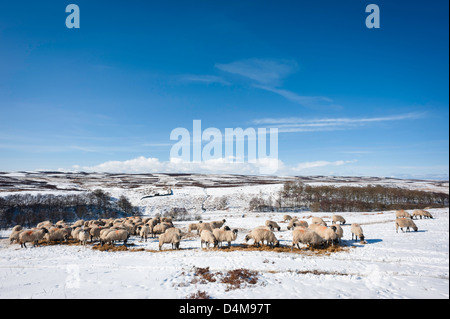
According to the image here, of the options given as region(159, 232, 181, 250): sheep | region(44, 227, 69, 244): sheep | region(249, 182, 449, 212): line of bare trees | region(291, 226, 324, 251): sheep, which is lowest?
region(249, 182, 449, 212): line of bare trees

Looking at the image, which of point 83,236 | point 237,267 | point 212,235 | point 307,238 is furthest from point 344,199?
point 83,236

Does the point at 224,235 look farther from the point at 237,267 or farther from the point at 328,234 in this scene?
the point at 328,234

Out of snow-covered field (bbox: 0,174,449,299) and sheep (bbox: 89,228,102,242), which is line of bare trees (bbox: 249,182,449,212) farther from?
sheep (bbox: 89,228,102,242)

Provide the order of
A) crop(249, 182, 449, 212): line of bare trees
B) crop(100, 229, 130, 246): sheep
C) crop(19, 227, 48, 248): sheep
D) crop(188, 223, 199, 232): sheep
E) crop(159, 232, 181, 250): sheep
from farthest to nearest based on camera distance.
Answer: crop(249, 182, 449, 212): line of bare trees → crop(188, 223, 199, 232): sheep → crop(19, 227, 48, 248): sheep → crop(100, 229, 130, 246): sheep → crop(159, 232, 181, 250): sheep

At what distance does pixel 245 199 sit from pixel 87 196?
1730 inches

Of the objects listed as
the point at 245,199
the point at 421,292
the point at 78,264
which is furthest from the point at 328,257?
the point at 245,199

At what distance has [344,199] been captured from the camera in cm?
6831

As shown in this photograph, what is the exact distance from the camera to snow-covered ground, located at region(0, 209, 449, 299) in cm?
1093

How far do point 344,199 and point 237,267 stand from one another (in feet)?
209

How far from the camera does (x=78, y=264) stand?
16266 millimetres

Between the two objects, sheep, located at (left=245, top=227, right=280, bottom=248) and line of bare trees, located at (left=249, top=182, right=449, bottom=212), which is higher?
sheep, located at (left=245, top=227, right=280, bottom=248)

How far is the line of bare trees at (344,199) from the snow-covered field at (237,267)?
41248 millimetres

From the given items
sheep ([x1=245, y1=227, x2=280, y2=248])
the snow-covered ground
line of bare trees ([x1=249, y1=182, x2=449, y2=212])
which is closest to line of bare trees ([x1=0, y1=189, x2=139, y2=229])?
the snow-covered ground

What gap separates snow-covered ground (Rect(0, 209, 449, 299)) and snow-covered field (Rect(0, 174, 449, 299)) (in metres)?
0.05
